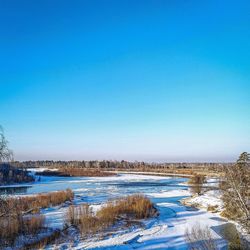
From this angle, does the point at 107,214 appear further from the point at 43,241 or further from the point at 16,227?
the point at 16,227

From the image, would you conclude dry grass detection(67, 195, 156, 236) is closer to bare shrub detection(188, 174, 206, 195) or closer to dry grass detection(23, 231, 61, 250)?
dry grass detection(23, 231, 61, 250)

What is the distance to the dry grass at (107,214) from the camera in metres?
14.0

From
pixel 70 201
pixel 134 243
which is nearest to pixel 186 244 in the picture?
pixel 134 243

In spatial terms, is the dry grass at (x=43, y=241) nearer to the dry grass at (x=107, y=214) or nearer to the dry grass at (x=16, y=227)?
the dry grass at (x=16, y=227)

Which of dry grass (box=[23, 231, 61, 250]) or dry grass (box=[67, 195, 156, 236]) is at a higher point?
dry grass (box=[67, 195, 156, 236])

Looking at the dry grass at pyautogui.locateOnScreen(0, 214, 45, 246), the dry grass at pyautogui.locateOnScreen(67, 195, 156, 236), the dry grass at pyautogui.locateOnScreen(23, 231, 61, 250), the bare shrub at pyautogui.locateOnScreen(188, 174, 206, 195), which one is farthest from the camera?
the bare shrub at pyautogui.locateOnScreen(188, 174, 206, 195)

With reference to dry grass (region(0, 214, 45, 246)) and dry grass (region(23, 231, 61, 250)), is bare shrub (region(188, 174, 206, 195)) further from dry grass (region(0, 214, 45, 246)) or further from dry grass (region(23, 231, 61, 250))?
dry grass (region(23, 231, 61, 250))

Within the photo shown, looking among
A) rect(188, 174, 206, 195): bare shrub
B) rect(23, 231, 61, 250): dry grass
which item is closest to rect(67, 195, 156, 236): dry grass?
rect(23, 231, 61, 250): dry grass

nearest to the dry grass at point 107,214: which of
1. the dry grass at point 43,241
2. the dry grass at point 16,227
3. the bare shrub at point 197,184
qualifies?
the dry grass at point 43,241

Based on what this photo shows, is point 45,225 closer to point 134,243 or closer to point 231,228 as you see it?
point 134,243

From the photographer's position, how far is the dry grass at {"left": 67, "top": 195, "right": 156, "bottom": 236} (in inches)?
552

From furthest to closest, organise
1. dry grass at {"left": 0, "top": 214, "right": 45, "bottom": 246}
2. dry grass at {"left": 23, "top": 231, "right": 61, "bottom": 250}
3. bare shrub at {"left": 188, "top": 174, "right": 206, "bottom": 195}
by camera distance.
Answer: bare shrub at {"left": 188, "top": 174, "right": 206, "bottom": 195}, dry grass at {"left": 0, "top": 214, "right": 45, "bottom": 246}, dry grass at {"left": 23, "top": 231, "right": 61, "bottom": 250}

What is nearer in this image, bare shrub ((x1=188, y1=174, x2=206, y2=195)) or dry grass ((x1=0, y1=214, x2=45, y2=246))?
dry grass ((x1=0, y1=214, x2=45, y2=246))

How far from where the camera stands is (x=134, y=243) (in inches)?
467
